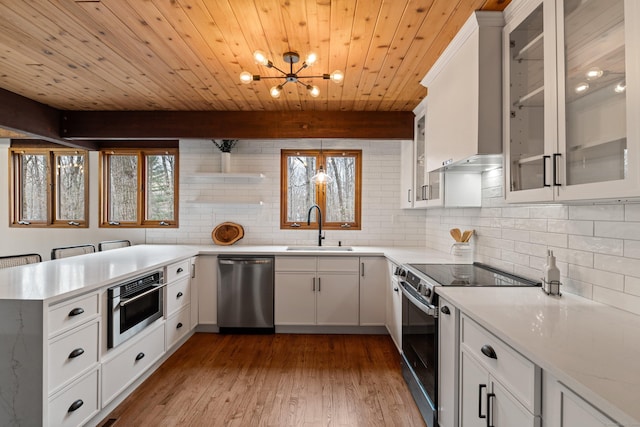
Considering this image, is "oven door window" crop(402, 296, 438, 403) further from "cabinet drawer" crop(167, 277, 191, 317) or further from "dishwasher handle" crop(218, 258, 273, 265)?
"cabinet drawer" crop(167, 277, 191, 317)

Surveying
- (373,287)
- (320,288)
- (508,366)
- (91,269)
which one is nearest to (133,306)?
(91,269)

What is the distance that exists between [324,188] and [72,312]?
2916 millimetres

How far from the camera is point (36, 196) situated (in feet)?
14.6

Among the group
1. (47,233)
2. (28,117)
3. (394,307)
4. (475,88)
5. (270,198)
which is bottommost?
(394,307)

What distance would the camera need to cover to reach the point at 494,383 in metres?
1.29

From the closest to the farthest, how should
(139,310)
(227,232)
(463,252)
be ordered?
(139,310), (463,252), (227,232)

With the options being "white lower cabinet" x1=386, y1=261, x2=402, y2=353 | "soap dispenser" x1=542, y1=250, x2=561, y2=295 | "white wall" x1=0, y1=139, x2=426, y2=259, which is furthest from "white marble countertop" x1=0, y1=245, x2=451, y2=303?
"soap dispenser" x1=542, y1=250, x2=561, y2=295

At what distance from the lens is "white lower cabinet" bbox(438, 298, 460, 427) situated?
1.66 meters

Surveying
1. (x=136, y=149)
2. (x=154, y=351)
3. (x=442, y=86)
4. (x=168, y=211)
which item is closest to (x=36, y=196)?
(x=136, y=149)

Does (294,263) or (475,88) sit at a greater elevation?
(475,88)

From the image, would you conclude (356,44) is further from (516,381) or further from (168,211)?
(168,211)

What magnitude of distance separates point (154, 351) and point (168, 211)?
2048 millimetres

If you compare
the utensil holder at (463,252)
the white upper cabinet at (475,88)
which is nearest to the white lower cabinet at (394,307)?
the utensil holder at (463,252)

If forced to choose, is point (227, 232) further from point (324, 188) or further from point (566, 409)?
point (566, 409)
